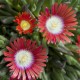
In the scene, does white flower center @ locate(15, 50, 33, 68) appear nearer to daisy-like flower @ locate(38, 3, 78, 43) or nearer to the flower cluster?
the flower cluster

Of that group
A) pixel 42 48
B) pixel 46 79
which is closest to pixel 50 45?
pixel 42 48

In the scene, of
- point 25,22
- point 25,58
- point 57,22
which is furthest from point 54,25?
point 25,58

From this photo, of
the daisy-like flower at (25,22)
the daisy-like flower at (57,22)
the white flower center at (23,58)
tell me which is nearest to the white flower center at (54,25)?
the daisy-like flower at (57,22)

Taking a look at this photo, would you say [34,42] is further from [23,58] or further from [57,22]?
[57,22]

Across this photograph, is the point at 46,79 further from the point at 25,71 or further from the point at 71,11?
the point at 71,11

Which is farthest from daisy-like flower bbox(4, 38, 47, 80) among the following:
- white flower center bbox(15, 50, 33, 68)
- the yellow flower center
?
the yellow flower center

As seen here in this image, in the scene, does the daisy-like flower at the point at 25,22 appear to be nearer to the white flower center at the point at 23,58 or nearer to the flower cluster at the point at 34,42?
the flower cluster at the point at 34,42
